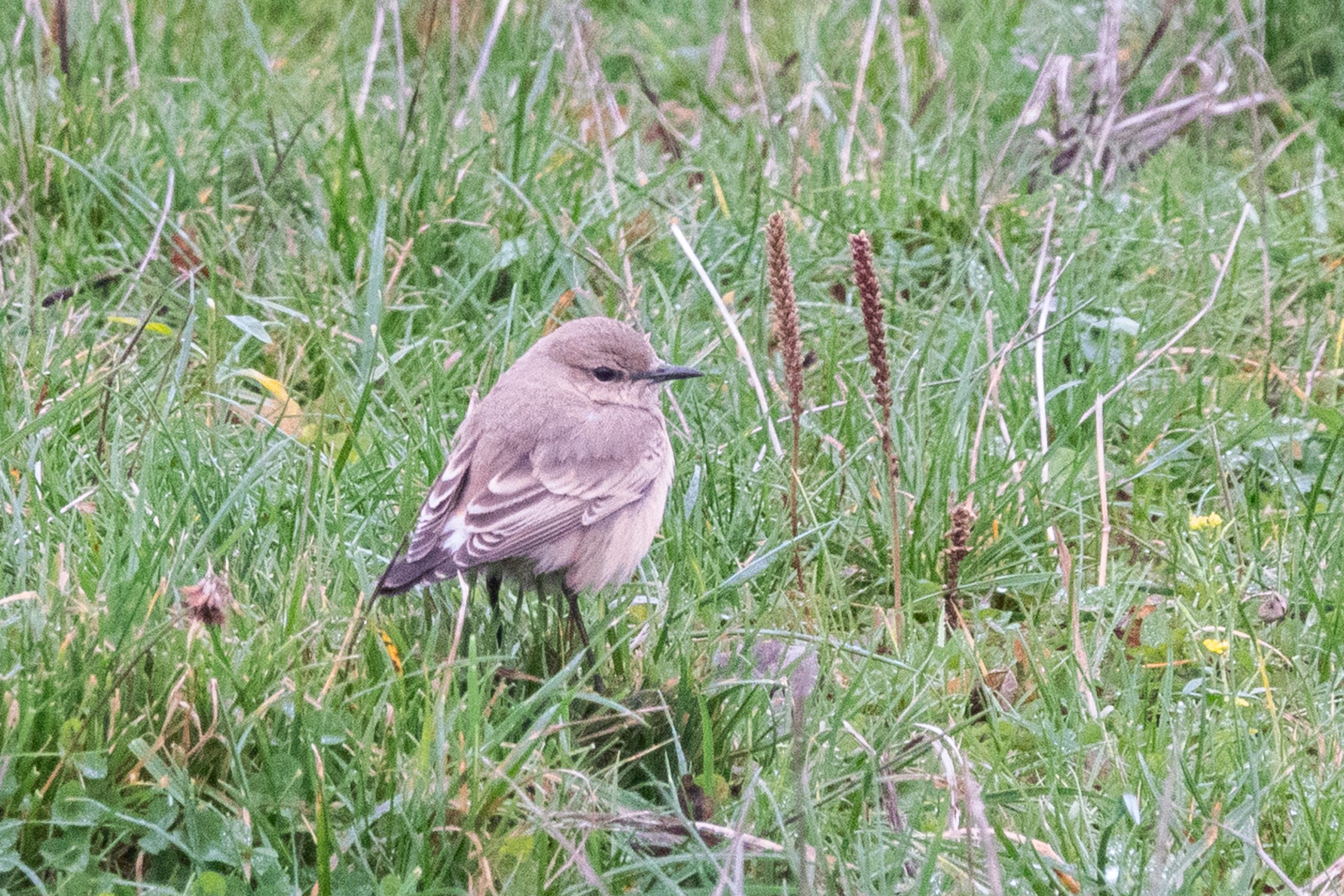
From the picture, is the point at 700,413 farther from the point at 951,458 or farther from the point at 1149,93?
the point at 1149,93

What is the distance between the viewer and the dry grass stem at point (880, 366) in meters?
3.51

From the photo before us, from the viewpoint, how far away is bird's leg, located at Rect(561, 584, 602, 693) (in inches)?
136

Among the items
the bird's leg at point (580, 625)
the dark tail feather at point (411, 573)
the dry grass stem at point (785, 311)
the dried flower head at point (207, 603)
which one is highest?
the dry grass stem at point (785, 311)

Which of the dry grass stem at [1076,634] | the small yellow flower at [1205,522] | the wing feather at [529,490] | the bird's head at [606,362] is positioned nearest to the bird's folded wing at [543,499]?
the wing feather at [529,490]

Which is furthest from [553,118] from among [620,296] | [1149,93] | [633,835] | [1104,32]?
[633,835]

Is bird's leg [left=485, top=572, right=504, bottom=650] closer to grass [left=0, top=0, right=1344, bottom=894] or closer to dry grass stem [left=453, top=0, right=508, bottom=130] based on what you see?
grass [left=0, top=0, right=1344, bottom=894]

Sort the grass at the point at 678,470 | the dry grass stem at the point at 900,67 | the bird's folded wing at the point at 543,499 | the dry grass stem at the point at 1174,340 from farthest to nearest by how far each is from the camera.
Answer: the dry grass stem at the point at 900,67 < the dry grass stem at the point at 1174,340 < the bird's folded wing at the point at 543,499 < the grass at the point at 678,470

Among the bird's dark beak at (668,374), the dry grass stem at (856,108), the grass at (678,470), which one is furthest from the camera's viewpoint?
the dry grass stem at (856,108)

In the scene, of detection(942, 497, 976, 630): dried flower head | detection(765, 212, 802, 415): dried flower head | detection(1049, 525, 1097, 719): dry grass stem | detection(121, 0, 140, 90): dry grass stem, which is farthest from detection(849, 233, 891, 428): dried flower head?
detection(121, 0, 140, 90): dry grass stem

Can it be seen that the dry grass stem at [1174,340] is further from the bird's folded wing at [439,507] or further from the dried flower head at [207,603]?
the dried flower head at [207,603]

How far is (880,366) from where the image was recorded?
365cm

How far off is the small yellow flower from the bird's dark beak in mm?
1360

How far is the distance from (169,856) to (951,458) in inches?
88.8

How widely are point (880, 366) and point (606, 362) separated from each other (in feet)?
2.95
